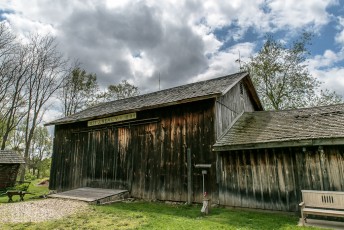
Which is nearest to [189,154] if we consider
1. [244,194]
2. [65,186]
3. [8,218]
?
[244,194]

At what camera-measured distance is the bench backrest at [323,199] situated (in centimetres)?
764

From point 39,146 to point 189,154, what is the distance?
143 feet

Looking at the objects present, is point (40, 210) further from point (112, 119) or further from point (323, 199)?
point (323, 199)

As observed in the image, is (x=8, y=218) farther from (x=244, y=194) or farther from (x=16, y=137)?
(x=16, y=137)

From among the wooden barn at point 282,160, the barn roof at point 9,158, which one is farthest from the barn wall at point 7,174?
the wooden barn at point 282,160

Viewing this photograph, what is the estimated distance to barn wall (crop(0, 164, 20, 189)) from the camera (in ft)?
65.2

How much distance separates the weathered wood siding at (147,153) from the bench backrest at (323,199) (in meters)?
3.61

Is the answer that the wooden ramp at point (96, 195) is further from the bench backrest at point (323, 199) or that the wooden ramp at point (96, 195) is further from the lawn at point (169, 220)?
the bench backrest at point (323, 199)

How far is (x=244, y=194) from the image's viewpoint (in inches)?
400

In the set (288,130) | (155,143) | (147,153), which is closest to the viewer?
(288,130)

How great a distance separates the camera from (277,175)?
9.55 m

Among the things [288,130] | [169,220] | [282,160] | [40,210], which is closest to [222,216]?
[169,220]

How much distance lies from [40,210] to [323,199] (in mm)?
10360

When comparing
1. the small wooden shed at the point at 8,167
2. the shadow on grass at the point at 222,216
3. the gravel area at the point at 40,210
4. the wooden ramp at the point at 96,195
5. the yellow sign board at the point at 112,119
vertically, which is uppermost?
the yellow sign board at the point at 112,119
